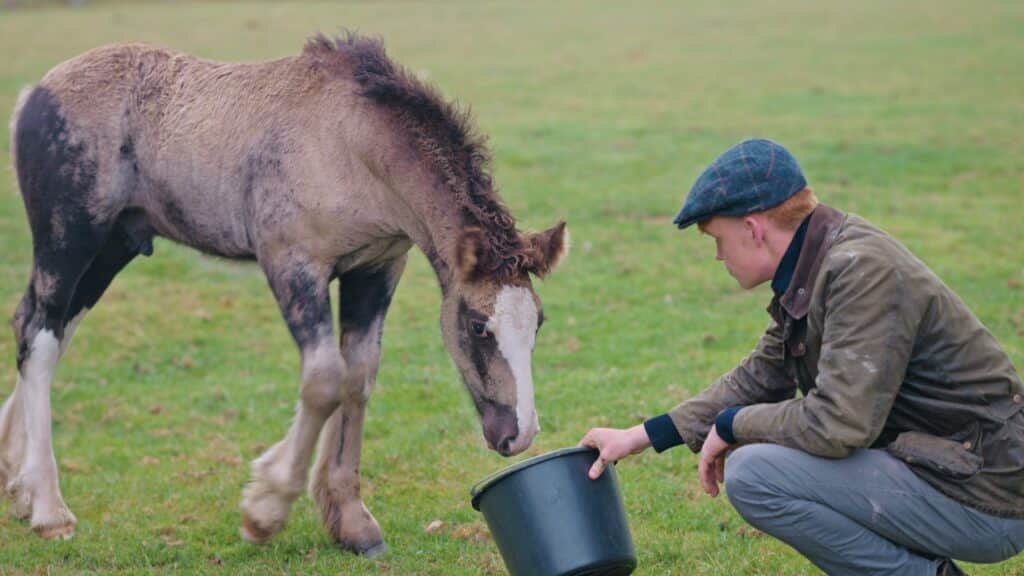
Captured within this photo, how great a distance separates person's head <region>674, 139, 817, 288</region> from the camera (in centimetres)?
396

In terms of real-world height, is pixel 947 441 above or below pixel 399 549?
above

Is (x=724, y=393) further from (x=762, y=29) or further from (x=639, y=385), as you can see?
(x=762, y=29)

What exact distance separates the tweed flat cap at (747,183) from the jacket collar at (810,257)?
128mm

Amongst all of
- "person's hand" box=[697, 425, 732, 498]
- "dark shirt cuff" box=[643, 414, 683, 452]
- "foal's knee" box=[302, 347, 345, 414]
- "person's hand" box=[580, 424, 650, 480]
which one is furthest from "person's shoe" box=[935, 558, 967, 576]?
"foal's knee" box=[302, 347, 345, 414]

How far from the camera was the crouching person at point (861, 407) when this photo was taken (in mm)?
3752

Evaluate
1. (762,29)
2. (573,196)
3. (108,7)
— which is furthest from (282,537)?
(108,7)

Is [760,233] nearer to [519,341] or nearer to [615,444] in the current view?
[615,444]

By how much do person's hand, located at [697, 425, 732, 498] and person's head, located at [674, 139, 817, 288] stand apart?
0.56m

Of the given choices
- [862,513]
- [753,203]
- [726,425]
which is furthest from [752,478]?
[753,203]

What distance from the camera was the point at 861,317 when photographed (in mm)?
3730

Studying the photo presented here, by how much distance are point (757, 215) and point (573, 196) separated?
898 cm

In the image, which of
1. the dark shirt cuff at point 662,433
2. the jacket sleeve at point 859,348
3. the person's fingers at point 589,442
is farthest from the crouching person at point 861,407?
the person's fingers at point 589,442

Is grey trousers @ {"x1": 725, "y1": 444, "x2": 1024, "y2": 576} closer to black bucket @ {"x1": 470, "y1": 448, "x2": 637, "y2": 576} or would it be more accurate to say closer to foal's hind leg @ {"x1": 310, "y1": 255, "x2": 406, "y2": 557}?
black bucket @ {"x1": 470, "y1": 448, "x2": 637, "y2": 576}

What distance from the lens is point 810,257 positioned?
3.95 meters
